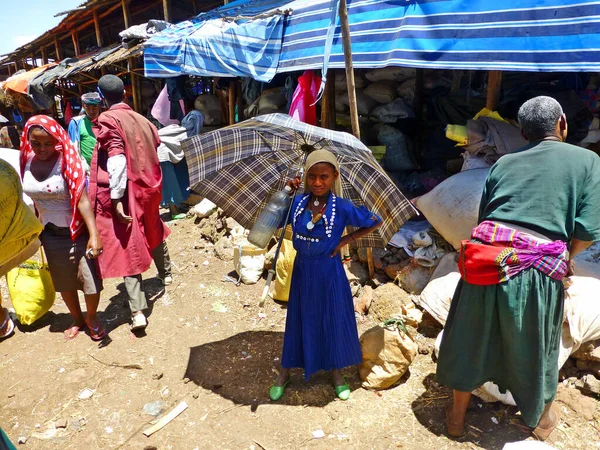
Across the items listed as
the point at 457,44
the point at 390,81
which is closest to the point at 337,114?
the point at 390,81

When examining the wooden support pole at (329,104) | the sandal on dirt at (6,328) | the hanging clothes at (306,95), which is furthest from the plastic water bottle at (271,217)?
the wooden support pole at (329,104)

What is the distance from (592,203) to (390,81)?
367 cm

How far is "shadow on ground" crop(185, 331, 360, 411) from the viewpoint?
9.32 feet

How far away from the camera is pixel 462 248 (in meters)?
2.25

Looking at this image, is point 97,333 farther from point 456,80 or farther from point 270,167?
point 456,80

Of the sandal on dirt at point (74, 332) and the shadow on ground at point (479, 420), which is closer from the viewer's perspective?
the shadow on ground at point (479, 420)

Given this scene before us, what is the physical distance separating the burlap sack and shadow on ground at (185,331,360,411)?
0.17m

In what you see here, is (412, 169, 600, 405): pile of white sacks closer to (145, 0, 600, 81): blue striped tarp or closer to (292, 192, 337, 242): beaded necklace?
(145, 0, 600, 81): blue striped tarp

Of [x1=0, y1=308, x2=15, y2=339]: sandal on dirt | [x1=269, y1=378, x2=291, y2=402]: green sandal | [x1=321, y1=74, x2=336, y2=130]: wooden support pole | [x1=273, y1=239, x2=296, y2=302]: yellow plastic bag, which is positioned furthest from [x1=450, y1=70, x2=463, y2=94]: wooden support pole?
[x1=0, y1=308, x2=15, y2=339]: sandal on dirt

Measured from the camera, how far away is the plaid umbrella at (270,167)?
260 centimetres

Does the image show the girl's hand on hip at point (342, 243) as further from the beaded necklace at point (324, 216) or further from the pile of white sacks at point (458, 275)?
the pile of white sacks at point (458, 275)

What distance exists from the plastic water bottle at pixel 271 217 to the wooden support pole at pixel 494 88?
2.46 metres

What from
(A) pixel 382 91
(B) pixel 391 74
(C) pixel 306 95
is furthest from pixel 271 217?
(B) pixel 391 74

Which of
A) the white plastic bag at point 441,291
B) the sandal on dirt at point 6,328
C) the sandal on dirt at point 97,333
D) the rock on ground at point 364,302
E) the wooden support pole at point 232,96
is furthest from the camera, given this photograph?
the wooden support pole at point 232,96
